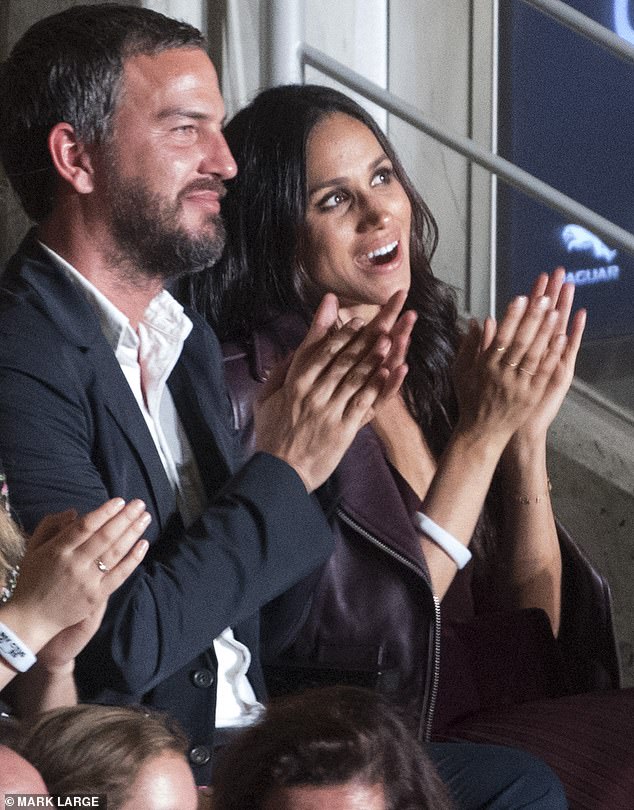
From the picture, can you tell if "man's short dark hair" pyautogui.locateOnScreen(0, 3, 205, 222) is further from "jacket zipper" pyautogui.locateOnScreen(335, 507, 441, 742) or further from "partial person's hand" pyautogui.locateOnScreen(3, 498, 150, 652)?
"partial person's hand" pyautogui.locateOnScreen(3, 498, 150, 652)

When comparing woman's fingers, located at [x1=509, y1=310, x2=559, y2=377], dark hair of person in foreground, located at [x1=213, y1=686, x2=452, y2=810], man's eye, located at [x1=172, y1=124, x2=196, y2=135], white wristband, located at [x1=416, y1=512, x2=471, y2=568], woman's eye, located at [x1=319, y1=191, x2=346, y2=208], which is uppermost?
man's eye, located at [x1=172, y1=124, x2=196, y2=135]

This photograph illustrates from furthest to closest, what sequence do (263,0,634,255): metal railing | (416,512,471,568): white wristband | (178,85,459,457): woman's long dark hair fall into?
(263,0,634,255): metal railing
(178,85,459,457): woman's long dark hair
(416,512,471,568): white wristband

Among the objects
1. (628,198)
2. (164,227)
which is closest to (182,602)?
(164,227)

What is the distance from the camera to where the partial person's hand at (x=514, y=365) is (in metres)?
1.79

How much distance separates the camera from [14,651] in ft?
3.84

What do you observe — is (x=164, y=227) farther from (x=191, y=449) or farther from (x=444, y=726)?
(x=444, y=726)

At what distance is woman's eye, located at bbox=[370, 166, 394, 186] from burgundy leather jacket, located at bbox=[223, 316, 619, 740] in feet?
0.76

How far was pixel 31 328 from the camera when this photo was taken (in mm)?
1504

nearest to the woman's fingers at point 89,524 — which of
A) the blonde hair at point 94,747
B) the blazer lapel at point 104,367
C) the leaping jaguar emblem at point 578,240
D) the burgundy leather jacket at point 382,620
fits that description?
the blonde hair at point 94,747

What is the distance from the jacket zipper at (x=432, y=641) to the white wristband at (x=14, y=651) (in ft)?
1.96

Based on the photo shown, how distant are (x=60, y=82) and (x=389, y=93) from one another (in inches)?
28.3

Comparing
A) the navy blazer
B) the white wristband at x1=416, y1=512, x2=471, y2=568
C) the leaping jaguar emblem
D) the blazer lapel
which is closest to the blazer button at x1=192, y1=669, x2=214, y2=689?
the navy blazer

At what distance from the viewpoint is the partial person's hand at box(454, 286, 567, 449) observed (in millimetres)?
1792

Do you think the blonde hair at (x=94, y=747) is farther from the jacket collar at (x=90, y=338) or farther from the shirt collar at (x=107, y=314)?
the shirt collar at (x=107, y=314)
